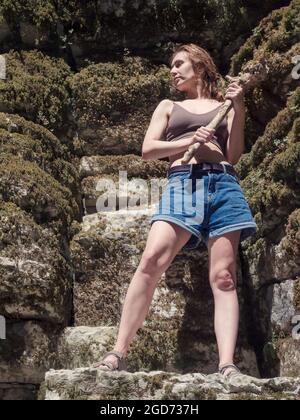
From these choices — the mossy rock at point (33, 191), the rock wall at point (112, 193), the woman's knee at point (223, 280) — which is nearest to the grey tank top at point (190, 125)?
the rock wall at point (112, 193)

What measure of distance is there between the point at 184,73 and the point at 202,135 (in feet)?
2.38

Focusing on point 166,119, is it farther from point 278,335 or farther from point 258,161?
point 278,335

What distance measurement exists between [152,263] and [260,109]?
190 centimetres

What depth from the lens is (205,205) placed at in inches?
202

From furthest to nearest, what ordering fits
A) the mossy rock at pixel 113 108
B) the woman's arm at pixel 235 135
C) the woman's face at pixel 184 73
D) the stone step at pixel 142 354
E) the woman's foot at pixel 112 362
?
1. the mossy rock at pixel 113 108
2. the woman's face at pixel 184 73
3. the stone step at pixel 142 354
4. the woman's arm at pixel 235 135
5. the woman's foot at pixel 112 362

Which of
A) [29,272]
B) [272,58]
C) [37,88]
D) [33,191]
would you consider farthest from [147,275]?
[37,88]

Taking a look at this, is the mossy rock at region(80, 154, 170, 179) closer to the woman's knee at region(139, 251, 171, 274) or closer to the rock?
the rock

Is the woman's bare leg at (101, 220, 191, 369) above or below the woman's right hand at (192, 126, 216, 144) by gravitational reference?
below

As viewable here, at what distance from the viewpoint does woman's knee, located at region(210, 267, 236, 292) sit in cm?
501

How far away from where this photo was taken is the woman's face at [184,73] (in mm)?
5684

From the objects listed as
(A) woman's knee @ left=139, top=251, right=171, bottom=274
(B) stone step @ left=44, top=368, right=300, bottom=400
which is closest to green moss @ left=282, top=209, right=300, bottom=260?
(A) woman's knee @ left=139, top=251, right=171, bottom=274

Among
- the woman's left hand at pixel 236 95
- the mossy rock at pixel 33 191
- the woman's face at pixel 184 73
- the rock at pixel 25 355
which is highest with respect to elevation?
the woman's face at pixel 184 73

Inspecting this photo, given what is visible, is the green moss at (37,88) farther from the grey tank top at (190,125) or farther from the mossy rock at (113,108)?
Answer: the grey tank top at (190,125)
